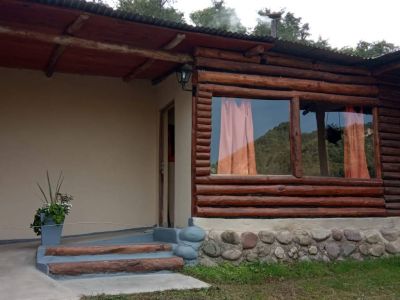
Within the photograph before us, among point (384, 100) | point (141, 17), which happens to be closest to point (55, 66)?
point (141, 17)

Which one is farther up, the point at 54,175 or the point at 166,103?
the point at 166,103

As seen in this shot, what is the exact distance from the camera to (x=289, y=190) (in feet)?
24.3

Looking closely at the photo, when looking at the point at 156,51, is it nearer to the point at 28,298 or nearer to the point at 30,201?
the point at 30,201

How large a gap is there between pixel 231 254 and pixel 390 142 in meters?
3.87

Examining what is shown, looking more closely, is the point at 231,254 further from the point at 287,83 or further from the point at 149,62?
the point at 149,62

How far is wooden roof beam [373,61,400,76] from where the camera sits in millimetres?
7812

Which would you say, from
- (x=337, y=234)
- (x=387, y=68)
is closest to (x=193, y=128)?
(x=337, y=234)

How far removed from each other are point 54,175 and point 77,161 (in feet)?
1.55

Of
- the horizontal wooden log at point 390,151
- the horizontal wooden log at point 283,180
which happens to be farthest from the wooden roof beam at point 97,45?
the horizontal wooden log at point 390,151

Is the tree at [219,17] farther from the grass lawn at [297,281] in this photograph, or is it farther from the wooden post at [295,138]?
the grass lawn at [297,281]

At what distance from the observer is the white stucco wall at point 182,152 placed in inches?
282

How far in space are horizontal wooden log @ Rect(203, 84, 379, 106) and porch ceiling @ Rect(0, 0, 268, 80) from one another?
67cm

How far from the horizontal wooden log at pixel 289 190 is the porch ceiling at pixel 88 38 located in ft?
7.38

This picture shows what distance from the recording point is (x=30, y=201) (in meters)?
7.77
